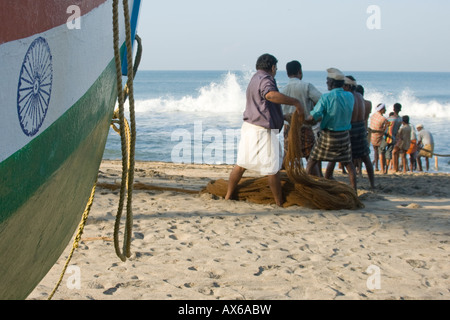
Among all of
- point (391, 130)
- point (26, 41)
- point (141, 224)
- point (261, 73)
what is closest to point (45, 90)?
point (26, 41)

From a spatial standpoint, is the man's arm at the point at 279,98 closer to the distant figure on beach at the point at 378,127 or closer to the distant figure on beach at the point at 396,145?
the distant figure on beach at the point at 378,127

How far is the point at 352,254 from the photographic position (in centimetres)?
459

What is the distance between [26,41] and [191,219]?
4.27 metres

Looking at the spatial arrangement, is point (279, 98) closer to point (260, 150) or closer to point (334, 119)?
point (260, 150)

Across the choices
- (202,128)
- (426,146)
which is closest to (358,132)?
(426,146)

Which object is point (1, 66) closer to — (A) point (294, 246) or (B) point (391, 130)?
(A) point (294, 246)

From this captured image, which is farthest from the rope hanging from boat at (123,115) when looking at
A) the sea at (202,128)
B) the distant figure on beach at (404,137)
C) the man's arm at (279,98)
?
the distant figure on beach at (404,137)

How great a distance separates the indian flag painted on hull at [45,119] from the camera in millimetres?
1480

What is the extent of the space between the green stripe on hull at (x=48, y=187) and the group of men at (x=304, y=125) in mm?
3214

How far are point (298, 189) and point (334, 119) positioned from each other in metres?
1.11

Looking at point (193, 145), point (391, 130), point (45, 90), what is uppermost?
point (45, 90)

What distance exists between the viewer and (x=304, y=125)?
670 cm
